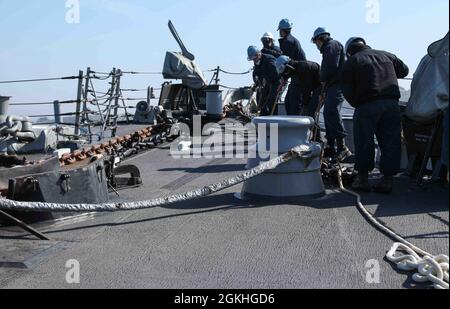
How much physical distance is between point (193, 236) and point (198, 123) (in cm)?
668

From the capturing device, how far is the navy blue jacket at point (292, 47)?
7.75 metres

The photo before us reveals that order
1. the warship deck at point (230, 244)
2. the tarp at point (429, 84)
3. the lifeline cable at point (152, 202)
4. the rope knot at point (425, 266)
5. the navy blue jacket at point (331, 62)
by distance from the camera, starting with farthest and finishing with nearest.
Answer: the navy blue jacket at point (331, 62), the tarp at point (429, 84), the lifeline cable at point (152, 202), the warship deck at point (230, 244), the rope knot at point (425, 266)

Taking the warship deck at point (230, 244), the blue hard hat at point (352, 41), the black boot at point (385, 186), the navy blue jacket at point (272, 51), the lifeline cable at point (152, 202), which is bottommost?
the warship deck at point (230, 244)

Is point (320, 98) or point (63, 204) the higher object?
point (320, 98)

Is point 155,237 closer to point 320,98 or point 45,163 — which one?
point 45,163

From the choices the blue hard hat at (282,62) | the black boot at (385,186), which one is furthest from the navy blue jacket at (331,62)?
the black boot at (385,186)

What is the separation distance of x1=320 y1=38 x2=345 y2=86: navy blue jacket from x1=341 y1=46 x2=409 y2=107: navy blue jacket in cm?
106

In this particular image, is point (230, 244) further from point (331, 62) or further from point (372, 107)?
point (331, 62)

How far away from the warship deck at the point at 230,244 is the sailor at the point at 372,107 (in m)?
0.30

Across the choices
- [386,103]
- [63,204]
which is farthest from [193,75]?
[63,204]

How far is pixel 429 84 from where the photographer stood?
4.74 meters

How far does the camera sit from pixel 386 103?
4.79m

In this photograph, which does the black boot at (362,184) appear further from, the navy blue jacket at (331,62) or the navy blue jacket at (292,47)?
the navy blue jacket at (292,47)

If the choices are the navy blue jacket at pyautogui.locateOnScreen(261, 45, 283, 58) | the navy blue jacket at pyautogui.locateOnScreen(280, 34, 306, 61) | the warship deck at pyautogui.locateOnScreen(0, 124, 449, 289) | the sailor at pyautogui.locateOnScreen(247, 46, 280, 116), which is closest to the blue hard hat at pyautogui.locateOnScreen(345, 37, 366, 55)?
the warship deck at pyautogui.locateOnScreen(0, 124, 449, 289)
